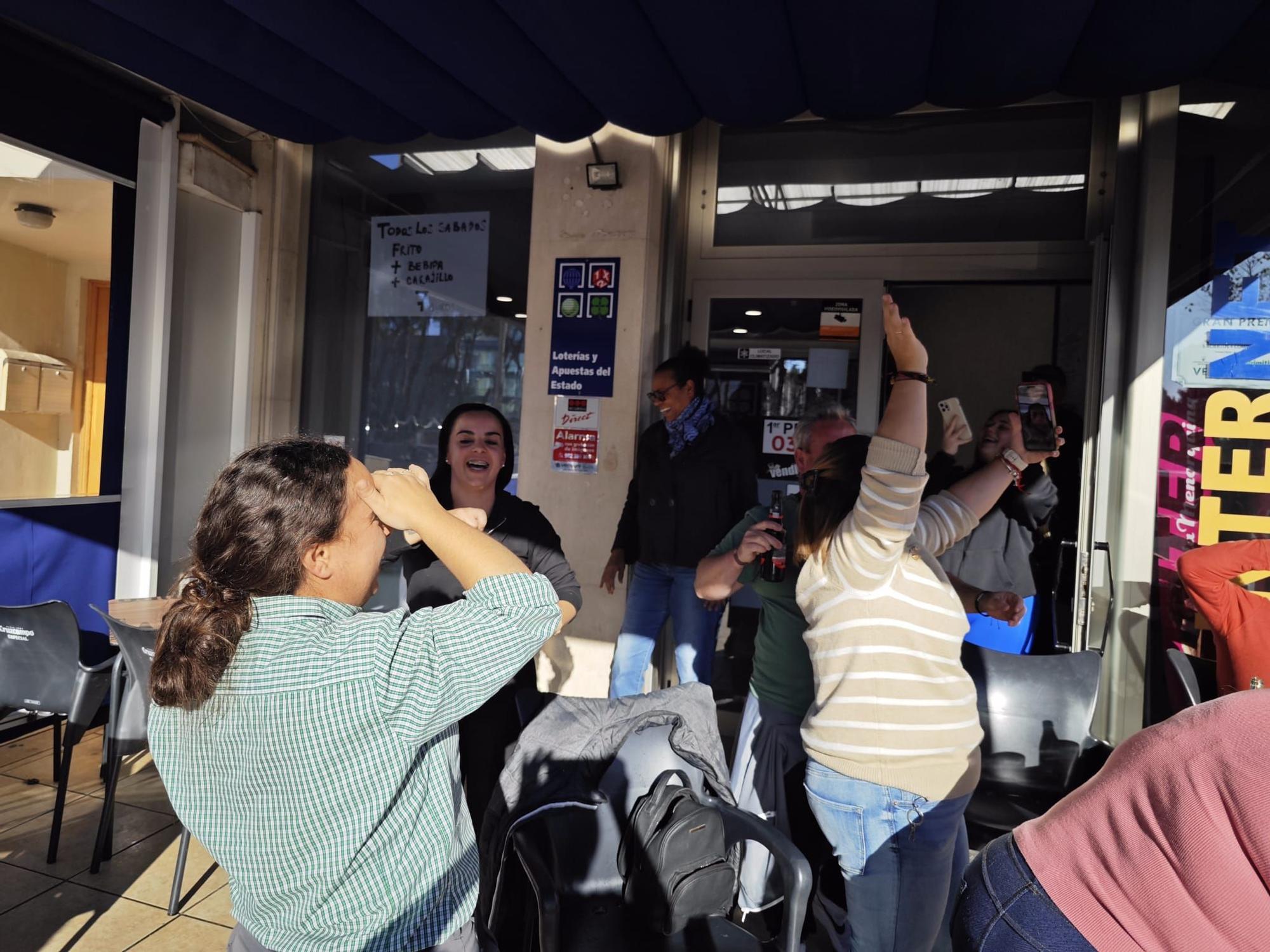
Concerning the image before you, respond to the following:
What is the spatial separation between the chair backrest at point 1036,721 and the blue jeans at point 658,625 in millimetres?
1475

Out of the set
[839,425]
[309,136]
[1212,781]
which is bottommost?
[1212,781]

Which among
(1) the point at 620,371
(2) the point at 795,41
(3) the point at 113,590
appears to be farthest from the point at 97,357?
(2) the point at 795,41

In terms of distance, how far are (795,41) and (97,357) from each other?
14.3 ft

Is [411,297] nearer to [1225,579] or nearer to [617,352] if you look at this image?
[617,352]

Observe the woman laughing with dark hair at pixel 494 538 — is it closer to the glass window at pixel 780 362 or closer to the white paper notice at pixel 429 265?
the glass window at pixel 780 362

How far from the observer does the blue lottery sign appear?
Result: 486 centimetres

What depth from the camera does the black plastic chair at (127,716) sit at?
10.2 feet

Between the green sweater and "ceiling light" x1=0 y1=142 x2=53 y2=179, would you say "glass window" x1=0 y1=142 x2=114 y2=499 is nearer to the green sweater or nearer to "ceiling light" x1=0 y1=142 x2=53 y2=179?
"ceiling light" x1=0 y1=142 x2=53 y2=179

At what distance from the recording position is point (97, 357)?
204 inches

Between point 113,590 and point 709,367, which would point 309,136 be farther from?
point 113,590

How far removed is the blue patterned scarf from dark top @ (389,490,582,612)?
1.42 m

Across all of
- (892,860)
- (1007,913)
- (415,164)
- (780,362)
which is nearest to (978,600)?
(892,860)

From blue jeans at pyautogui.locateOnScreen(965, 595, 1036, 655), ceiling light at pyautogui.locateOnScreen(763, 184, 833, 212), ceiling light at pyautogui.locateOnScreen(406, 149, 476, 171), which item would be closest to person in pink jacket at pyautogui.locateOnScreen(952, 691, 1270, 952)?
blue jeans at pyautogui.locateOnScreen(965, 595, 1036, 655)

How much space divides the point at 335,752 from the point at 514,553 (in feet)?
5.39
